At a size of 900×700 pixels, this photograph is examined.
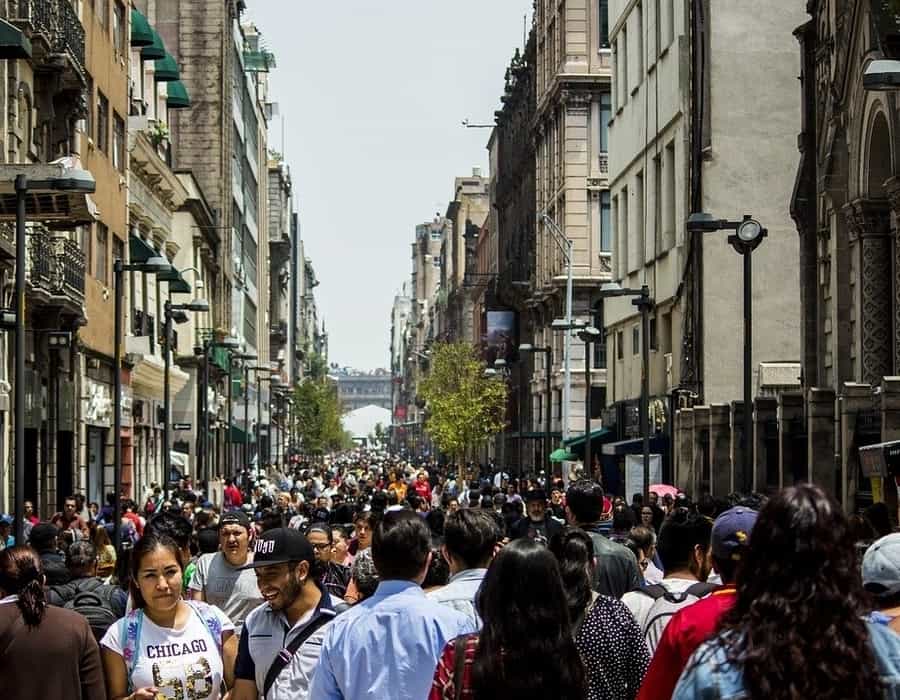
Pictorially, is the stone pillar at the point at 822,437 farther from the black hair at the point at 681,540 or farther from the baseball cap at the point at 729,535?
the baseball cap at the point at 729,535

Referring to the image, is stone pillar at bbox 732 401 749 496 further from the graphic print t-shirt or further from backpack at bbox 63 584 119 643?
the graphic print t-shirt

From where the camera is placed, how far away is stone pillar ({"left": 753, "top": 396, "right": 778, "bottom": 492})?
34156 mm

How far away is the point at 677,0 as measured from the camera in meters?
46.7

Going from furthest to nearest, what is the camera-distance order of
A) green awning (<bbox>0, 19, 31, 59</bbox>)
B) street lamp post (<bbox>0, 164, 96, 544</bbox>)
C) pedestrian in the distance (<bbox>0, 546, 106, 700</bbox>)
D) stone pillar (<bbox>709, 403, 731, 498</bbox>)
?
stone pillar (<bbox>709, 403, 731, 498</bbox>)
green awning (<bbox>0, 19, 31, 59</bbox>)
street lamp post (<bbox>0, 164, 96, 544</bbox>)
pedestrian in the distance (<bbox>0, 546, 106, 700</bbox>)

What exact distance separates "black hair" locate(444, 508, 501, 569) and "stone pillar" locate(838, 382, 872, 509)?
1921cm

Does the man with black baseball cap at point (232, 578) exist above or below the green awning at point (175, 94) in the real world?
below

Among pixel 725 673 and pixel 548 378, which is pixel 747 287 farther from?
pixel 548 378

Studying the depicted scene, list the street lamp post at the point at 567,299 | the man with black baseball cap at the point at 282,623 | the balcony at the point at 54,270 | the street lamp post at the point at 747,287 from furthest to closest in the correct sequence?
the street lamp post at the point at 567,299, the balcony at the point at 54,270, the street lamp post at the point at 747,287, the man with black baseball cap at the point at 282,623

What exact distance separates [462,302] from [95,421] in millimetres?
90758

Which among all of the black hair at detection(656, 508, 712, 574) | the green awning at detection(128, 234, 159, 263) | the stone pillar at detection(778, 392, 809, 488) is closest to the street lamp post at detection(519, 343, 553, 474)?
the green awning at detection(128, 234, 159, 263)

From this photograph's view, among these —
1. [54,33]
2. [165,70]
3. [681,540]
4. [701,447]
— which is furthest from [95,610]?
[165,70]

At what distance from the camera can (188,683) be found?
848 centimetres

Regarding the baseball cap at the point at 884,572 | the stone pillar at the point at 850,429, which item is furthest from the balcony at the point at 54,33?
the baseball cap at the point at 884,572

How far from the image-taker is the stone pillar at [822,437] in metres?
29.5
